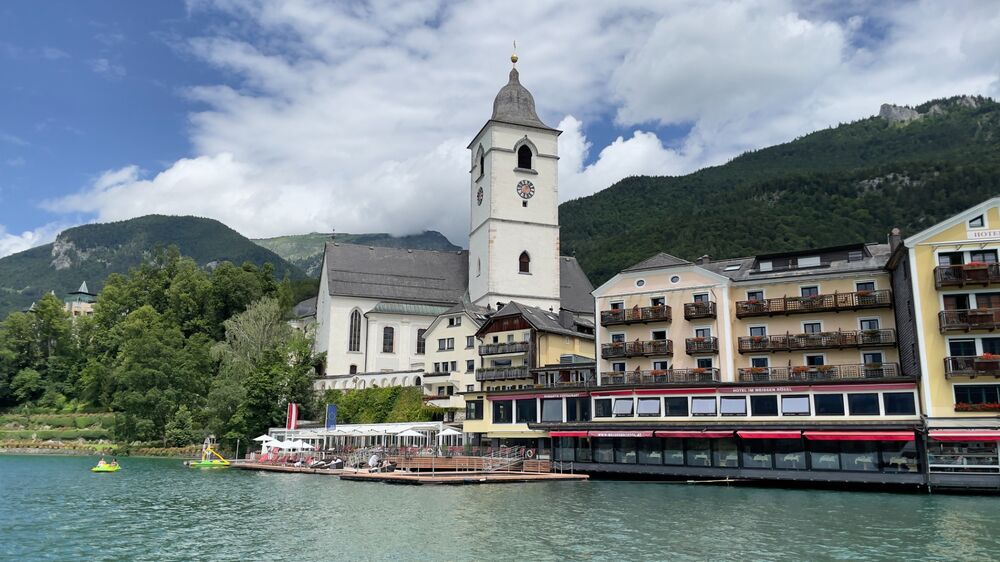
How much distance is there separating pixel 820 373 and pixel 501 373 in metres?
22.9

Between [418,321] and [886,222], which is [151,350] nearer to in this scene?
[418,321]

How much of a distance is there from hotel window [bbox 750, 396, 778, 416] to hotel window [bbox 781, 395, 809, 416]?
1.40 feet

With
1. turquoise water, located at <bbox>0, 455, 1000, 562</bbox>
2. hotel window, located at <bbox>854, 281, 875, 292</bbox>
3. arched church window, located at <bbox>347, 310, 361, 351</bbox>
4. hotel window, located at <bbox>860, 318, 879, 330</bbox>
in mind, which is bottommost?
turquoise water, located at <bbox>0, 455, 1000, 562</bbox>

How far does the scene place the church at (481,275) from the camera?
243 ft

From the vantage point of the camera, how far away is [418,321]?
7669 cm

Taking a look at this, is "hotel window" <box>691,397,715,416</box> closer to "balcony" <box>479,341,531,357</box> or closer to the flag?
"balcony" <box>479,341,531,357</box>

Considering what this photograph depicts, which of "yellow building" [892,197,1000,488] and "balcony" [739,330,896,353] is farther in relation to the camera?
"balcony" [739,330,896,353]

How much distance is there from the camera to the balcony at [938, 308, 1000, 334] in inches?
1458

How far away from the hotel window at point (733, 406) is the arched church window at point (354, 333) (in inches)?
1595

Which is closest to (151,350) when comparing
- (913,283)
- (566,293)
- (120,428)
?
(120,428)

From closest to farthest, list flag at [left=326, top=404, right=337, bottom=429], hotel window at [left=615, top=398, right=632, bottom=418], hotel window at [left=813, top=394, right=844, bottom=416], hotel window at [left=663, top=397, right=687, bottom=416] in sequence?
hotel window at [left=813, top=394, right=844, bottom=416]
hotel window at [left=663, top=397, right=687, bottom=416]
hotel window at [left=615, top=398, right=632, bottom=418]
flag at [left=326, top=404, right=337, bottom=429]

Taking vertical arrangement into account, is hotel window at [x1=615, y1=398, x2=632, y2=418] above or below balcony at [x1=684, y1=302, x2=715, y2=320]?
below

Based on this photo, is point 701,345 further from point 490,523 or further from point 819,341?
point 490,523

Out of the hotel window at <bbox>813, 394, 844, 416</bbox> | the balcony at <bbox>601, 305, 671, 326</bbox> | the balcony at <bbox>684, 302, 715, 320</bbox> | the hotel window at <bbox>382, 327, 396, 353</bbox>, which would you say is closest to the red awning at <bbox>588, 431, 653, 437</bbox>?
the balcony at <bbox>601, 305, 671, 326</bbox>
